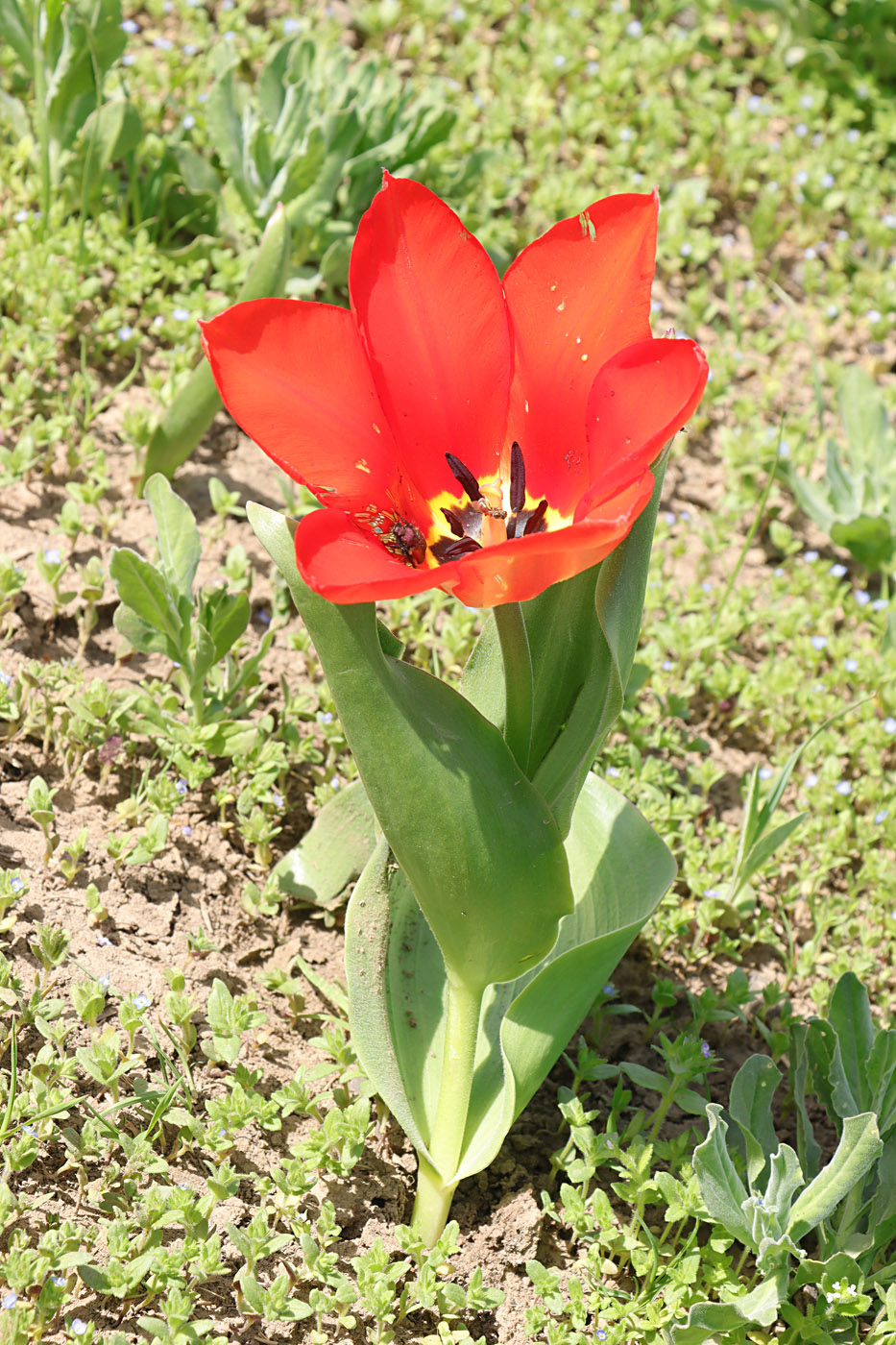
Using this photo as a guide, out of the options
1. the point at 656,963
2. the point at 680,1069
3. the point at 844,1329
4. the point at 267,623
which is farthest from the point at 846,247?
the point at 844,1329

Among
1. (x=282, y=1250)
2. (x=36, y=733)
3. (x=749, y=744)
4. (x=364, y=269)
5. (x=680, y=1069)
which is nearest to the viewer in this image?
(x=364, y=269)

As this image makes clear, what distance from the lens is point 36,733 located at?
2512mm

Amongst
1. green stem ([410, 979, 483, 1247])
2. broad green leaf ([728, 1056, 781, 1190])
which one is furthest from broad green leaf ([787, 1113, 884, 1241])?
green stem ([410, 979, 483, 1247])

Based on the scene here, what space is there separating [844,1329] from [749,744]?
54.8 inches

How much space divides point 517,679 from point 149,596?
1030mm

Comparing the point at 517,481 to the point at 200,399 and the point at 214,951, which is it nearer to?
the point at 214,951

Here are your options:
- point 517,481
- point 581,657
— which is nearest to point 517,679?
point 581,657

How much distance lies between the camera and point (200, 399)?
2.88 m

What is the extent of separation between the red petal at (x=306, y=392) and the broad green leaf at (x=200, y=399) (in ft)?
4.07

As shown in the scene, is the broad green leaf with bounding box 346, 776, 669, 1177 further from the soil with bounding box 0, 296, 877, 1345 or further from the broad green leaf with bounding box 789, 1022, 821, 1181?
the broad green leaf with bounding box 789, 1022, 821, 1181

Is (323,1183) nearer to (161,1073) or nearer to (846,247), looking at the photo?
(161,1073)

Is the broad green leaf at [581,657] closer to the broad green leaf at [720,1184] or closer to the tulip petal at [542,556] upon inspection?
the tulip petal at [542,556]

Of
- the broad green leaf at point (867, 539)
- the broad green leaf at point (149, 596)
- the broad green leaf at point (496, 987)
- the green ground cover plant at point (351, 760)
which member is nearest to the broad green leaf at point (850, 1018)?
the green ground cover plant at point (351, 760)

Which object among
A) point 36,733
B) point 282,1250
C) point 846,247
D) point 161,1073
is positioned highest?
point 846,247
